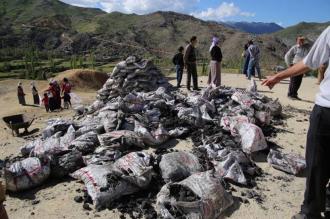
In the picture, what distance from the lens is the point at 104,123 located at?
7273 mm

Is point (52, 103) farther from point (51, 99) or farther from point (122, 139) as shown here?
point (122, 139)

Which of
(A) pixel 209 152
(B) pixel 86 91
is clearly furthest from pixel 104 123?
Result: (B) pixel 86 91

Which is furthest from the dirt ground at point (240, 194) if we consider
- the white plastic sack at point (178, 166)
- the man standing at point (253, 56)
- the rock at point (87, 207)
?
the man standing at point (253, 56)

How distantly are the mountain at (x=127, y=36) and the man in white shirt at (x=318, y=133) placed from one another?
5892 cm

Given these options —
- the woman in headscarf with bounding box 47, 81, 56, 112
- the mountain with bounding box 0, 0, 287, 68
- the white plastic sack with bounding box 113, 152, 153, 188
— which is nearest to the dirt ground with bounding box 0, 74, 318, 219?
the white plastic sack with bounding box 113, 152, 153, 188

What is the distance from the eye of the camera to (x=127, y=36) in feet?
315

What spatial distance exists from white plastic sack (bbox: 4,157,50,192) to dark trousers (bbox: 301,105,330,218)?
3665 mm

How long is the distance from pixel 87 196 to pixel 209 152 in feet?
6.61

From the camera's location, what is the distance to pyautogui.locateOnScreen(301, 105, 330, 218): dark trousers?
324cm

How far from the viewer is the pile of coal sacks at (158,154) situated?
464 cm

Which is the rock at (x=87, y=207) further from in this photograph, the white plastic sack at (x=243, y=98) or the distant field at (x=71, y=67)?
the distant field at (x=71, y=67)

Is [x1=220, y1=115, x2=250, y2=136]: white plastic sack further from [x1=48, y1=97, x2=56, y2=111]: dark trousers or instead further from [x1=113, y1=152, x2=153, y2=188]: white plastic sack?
[x1=48, y1=97, x2=56, y2=111]: dark trousers

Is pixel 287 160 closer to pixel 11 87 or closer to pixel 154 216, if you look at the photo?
pixel 154 216

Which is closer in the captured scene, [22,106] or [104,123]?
[104,123]
